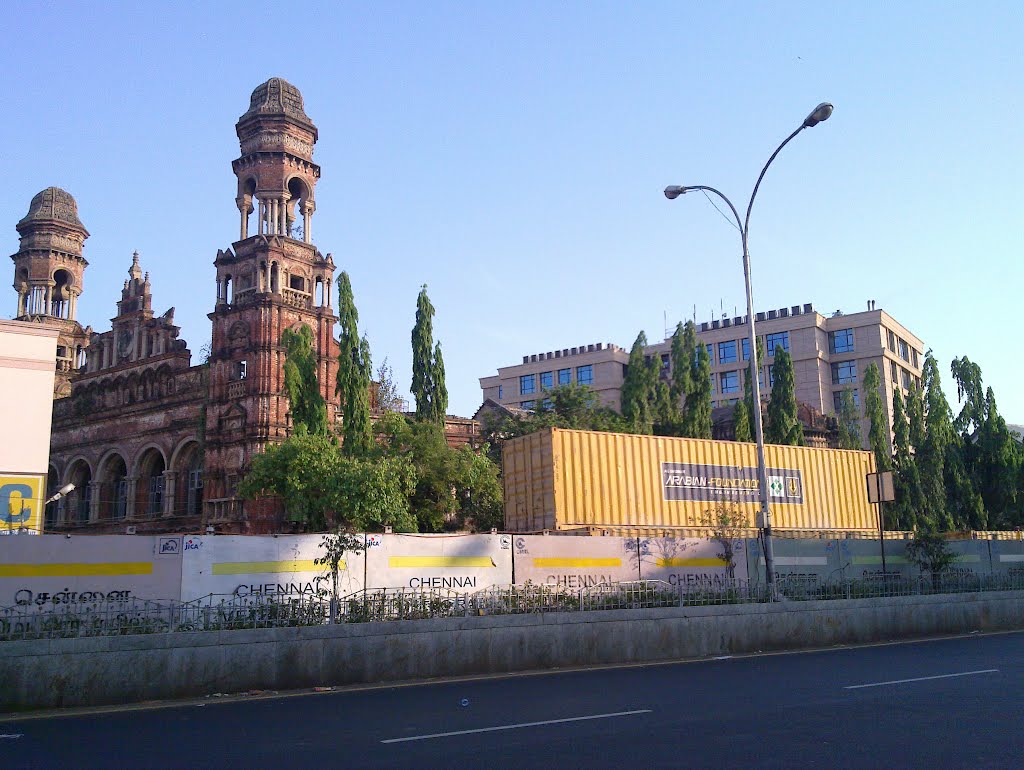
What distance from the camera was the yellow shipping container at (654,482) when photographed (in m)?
27.8

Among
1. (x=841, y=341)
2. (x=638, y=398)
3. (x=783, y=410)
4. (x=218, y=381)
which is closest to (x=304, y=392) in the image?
(x=218, y=381)

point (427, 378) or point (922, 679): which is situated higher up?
point (427, 378)

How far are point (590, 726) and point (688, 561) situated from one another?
1591 cm

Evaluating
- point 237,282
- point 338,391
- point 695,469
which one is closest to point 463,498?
point 338,391

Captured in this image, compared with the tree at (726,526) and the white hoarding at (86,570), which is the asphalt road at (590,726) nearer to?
the white hoarding at (86,570)

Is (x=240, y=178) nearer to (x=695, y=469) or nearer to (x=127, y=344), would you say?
(x=127, y=344)

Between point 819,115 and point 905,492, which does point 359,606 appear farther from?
point 905,492

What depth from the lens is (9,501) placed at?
29875 millimetres

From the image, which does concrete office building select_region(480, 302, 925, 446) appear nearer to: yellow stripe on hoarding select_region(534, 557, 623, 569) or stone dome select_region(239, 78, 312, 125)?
stone dome select_region(239, 78, 312, 125)

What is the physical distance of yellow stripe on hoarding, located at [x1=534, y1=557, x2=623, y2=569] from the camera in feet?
75.0

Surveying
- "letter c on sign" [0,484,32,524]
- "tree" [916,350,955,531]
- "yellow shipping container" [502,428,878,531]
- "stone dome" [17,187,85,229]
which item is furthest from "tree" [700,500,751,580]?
"stone dome" [17,187,85,229]

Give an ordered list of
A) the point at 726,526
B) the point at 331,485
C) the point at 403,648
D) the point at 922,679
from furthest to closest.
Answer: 1. the point at 331,485
2. the point at 726,526
3. the point at 403,648
4. the point at 922,679

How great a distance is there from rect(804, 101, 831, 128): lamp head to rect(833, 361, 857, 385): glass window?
240ft

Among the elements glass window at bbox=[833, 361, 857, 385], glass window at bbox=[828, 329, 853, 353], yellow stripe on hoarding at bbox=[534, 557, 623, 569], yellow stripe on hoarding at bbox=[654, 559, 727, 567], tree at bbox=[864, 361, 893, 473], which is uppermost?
glass window at bbox=[828, 329, 853, 353]
